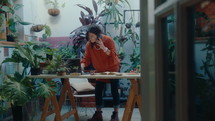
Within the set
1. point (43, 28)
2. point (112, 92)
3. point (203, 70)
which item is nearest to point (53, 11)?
point (43, 28)

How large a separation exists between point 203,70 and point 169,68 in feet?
0.46

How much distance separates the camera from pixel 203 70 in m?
0.76

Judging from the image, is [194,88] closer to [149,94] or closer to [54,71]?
[149,94]

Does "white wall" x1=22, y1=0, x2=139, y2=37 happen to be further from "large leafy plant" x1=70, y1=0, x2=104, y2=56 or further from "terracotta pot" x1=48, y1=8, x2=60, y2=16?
"large leafy plant" x1=70, y1=0, x2=104, y2=56

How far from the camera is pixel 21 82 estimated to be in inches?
137

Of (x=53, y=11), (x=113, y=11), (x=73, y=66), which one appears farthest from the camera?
(x=53, y=11)

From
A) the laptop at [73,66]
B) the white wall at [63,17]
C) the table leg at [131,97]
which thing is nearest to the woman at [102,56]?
the laptop at [73,66]

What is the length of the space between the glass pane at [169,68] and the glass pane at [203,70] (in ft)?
0.33

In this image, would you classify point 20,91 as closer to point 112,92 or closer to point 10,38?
point 10,38

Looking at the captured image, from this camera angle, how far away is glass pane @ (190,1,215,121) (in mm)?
694

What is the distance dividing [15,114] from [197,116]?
134 inches

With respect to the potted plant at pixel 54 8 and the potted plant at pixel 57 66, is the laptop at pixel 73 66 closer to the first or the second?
the potted plant at pixel 57 66

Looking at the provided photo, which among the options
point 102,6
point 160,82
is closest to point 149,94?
point 160,82

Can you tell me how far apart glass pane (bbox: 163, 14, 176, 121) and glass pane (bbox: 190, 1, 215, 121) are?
3.9 inches
